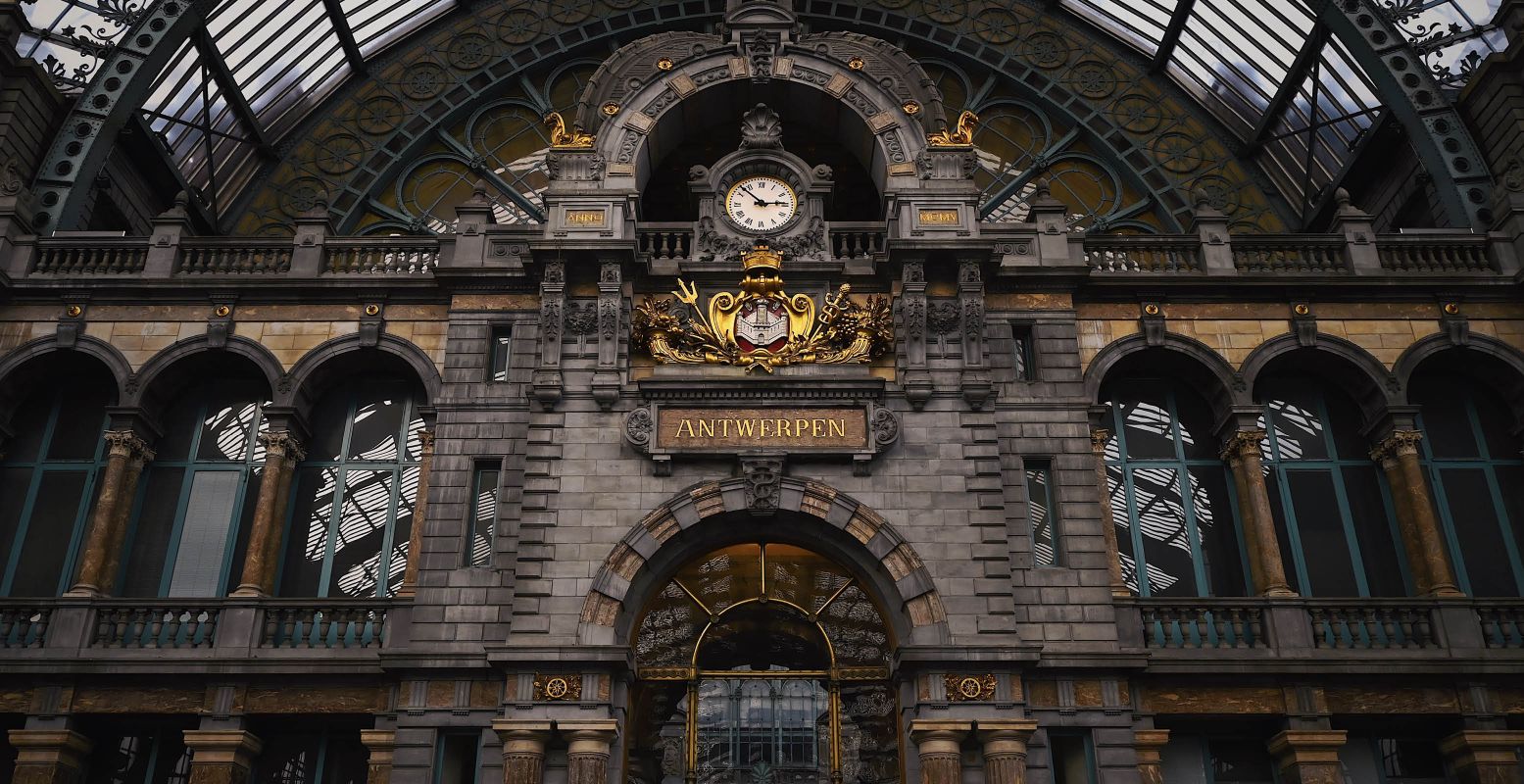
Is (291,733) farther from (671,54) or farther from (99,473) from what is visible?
(671,54)

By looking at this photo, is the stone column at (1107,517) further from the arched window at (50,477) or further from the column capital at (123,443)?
the arched window at (50,477)

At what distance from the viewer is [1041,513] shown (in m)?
22.2

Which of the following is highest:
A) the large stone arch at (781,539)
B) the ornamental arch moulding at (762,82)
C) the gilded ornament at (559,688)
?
the ornamental arch moulding at (762,82)

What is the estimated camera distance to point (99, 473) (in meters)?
23.5

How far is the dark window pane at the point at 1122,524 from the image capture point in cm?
2277

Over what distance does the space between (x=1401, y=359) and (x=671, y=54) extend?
15898 millimetres

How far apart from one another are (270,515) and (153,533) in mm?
2659

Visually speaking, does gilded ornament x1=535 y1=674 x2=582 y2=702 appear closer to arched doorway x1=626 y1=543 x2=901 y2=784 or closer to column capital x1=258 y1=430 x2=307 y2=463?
arched doorway x1=626 y1=543 x2=901 y2=784

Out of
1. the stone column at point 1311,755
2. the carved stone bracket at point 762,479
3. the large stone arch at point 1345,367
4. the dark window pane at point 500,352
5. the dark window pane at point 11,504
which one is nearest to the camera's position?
the stone column at point 1311,755

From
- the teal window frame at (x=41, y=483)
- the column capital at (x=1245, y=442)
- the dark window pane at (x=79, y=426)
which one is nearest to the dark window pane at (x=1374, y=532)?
the column capital at (x=1245, y=442)

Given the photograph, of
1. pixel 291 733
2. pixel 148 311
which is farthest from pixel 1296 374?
pixel 148 311

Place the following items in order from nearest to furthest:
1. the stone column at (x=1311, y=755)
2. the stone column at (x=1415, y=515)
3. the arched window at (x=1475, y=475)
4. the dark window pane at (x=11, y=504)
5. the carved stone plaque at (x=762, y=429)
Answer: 1. the stone column at (x=1311, y=755)
2. the carved stone plaque at (x=762, y=429)
3. the stone column at (x=1415, y=515)
4. the arched window at (x=1475, y=475)
5. the dark window pane at (x=11, y=504)

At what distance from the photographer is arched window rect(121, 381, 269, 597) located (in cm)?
2289

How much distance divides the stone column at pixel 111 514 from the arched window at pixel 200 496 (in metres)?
0.48
